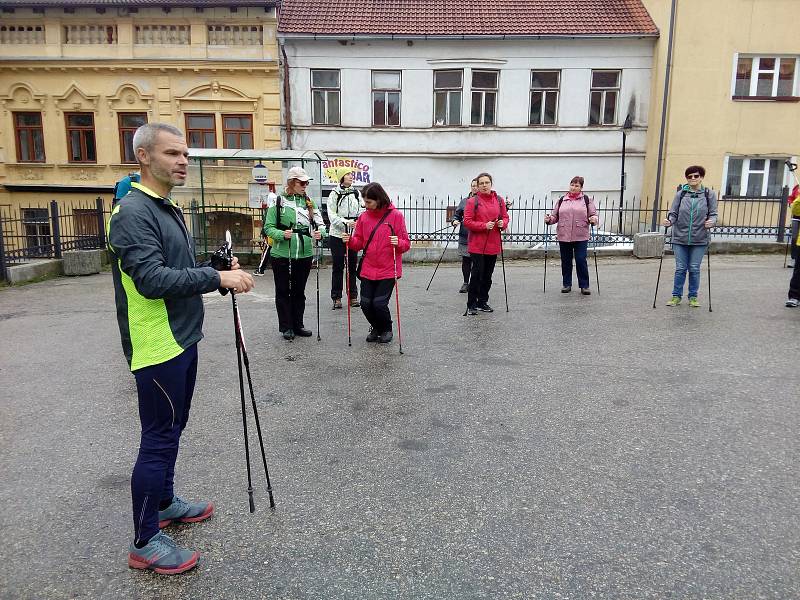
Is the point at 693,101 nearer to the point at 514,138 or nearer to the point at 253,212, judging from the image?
the point at 514,138

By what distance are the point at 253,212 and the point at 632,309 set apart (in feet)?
31.8

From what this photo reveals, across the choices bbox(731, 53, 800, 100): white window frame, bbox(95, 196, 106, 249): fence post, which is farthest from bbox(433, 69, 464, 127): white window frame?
bbox(95, 196, 106, 249): fence post

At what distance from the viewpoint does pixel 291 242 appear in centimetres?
704

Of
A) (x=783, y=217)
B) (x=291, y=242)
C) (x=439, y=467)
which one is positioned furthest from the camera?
(x=783, y=217)

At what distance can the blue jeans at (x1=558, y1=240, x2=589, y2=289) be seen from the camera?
9.59m

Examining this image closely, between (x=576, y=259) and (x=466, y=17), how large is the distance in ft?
47.8

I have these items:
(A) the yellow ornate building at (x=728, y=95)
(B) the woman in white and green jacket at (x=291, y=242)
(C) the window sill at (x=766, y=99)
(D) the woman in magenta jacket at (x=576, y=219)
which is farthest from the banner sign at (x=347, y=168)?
(C) the window sill at (x=766, y=99)

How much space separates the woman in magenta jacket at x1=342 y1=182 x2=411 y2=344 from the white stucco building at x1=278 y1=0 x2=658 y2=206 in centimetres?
1476

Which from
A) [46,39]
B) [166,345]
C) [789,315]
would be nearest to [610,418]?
[166,345]

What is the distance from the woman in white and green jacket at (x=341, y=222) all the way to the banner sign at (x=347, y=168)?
10332 mm

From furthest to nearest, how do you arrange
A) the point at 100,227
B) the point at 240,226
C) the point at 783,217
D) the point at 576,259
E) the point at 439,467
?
1. the point at 783,217
2. the point at 240,226
3. the point at 100,227
4. the point at 576,259
5. the point at 439,467

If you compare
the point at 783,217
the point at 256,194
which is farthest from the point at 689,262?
the point at 256,194

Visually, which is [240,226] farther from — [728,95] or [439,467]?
→ [728,95]

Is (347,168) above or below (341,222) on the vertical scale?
above
